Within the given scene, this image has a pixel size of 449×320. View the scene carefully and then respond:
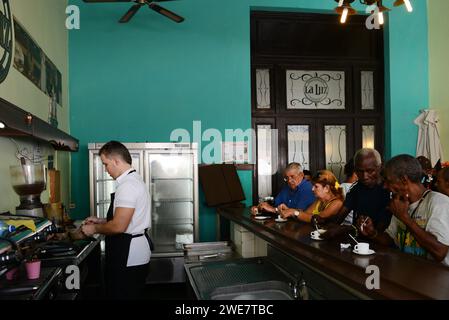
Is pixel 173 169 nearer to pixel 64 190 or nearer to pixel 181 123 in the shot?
pixel 181 123

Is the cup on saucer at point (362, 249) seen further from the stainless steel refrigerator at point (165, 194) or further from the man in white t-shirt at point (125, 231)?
the stainless steel refrigerator at point (165, 194)

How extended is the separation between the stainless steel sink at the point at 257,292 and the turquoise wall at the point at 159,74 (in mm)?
3376

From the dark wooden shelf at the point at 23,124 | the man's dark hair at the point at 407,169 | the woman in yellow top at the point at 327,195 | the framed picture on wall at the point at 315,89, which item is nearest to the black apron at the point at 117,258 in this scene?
the dark wooden shelf at the point at 23,124

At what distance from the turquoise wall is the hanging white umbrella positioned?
2.42m

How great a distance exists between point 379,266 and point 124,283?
5.49 feet

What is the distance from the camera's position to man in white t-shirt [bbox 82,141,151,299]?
247cm

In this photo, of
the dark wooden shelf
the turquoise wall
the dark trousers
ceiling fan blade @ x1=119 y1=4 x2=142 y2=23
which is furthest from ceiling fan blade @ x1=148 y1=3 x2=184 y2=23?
the dark trousers

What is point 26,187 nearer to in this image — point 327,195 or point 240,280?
point 240,280

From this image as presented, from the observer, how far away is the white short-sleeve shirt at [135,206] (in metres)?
2.48

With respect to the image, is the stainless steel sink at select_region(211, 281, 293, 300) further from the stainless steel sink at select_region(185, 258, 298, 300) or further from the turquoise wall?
the turquoise wall

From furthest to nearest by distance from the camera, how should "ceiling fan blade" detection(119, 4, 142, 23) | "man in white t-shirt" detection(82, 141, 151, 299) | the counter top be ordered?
1. "ceiling fan blade" detection(119, 4, 142, 23)
2. "man in white t-shirt" detection(82, 141, 151, 299)
3. the counter top
